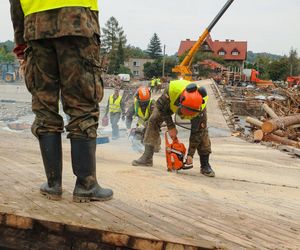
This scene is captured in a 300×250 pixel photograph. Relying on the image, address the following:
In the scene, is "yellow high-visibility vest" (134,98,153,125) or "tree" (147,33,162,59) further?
"tree" (147,33,162,59)

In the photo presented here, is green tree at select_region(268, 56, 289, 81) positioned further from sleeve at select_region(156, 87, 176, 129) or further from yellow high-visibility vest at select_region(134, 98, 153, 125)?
sleeve at select_region(156, 87, 176, 129)

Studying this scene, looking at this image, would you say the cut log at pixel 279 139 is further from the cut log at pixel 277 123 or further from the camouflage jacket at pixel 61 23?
the camouflage jacket at pixel 61 23

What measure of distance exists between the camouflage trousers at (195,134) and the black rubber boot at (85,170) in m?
2.63

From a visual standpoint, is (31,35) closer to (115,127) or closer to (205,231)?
(205,231)

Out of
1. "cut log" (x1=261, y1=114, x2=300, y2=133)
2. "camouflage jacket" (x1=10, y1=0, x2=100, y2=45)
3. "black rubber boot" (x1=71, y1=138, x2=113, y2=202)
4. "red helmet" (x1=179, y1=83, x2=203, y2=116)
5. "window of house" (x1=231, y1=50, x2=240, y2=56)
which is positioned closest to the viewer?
"camouflage jacket" (x1=10, y1=0, x2=100, y2=45)

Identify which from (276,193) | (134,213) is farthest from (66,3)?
(276,193)

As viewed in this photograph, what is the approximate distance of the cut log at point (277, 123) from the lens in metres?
12.8

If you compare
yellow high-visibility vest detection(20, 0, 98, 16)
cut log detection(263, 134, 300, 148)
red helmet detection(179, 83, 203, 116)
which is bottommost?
cut log detection(263, 134, 300, 148)

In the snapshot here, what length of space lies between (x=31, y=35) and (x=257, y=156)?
698 centimetres

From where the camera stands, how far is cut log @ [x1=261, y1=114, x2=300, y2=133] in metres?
12.8

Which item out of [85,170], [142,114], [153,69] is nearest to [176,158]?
[85,170]

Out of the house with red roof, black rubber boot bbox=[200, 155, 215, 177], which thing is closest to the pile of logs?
black rubber boot bbox=[200, 155, 215, 177]

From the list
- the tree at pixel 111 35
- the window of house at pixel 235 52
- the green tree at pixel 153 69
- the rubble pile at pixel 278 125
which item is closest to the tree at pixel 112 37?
the tree at pixel 111 35

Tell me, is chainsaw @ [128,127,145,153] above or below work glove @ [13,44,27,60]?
below
